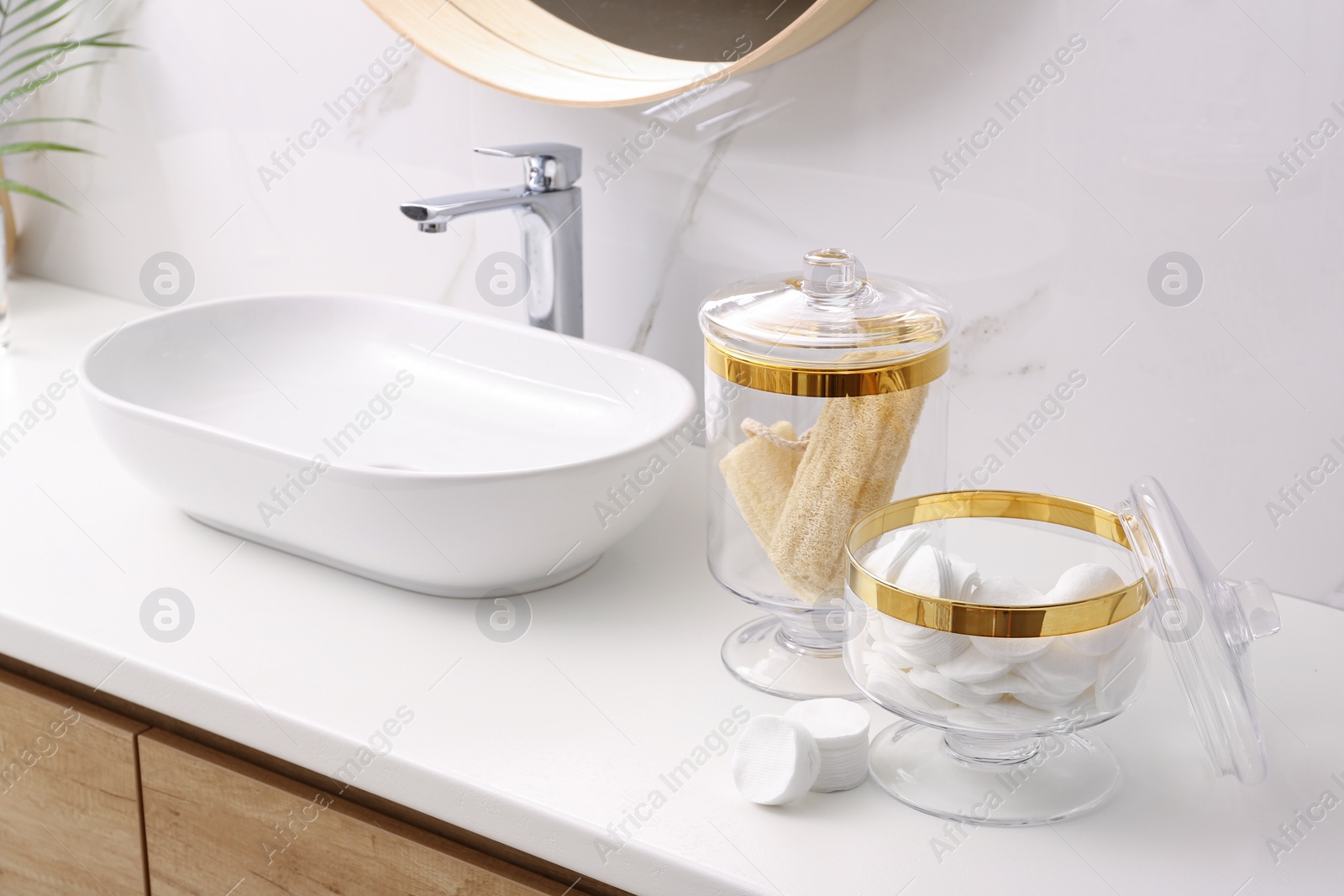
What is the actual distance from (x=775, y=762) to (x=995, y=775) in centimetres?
13

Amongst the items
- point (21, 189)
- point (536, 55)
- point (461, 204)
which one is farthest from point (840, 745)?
point (21, 189)

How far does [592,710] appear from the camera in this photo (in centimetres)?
76

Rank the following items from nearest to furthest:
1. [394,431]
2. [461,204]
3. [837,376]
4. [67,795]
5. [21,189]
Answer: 1. [837,376]
2. [67,795]
3. [461,204]
4. [394,431]
5. [21,189]

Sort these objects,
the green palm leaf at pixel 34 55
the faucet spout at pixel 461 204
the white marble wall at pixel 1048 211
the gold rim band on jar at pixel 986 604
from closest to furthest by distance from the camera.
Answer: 1. the gold rim band on jar at pixel 986 604
2. the white marble wall at pixel 1048 211
3. the faucet spout at pixel 461 204
4. the green palm leaf at pixel 34 55

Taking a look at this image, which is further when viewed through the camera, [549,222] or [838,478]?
[549,222]

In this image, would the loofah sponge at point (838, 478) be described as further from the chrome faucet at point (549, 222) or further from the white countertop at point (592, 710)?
the chrome faucet at point (549, 222)

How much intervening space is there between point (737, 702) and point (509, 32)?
0.69 m

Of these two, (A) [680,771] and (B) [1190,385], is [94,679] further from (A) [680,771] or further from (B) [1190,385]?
(B) [1190,385]

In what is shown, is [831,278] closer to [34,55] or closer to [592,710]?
[592,710]

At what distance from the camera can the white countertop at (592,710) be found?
2.08 feet

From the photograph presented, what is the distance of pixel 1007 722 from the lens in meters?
0.64

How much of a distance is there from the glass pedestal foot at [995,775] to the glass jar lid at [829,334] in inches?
8.5

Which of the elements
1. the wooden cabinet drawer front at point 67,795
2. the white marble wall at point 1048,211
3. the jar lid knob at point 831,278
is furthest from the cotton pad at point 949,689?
the wooden cabinet drawer front at point 67,795

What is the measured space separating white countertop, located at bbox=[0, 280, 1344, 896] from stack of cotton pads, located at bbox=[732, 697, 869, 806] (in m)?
0.01
